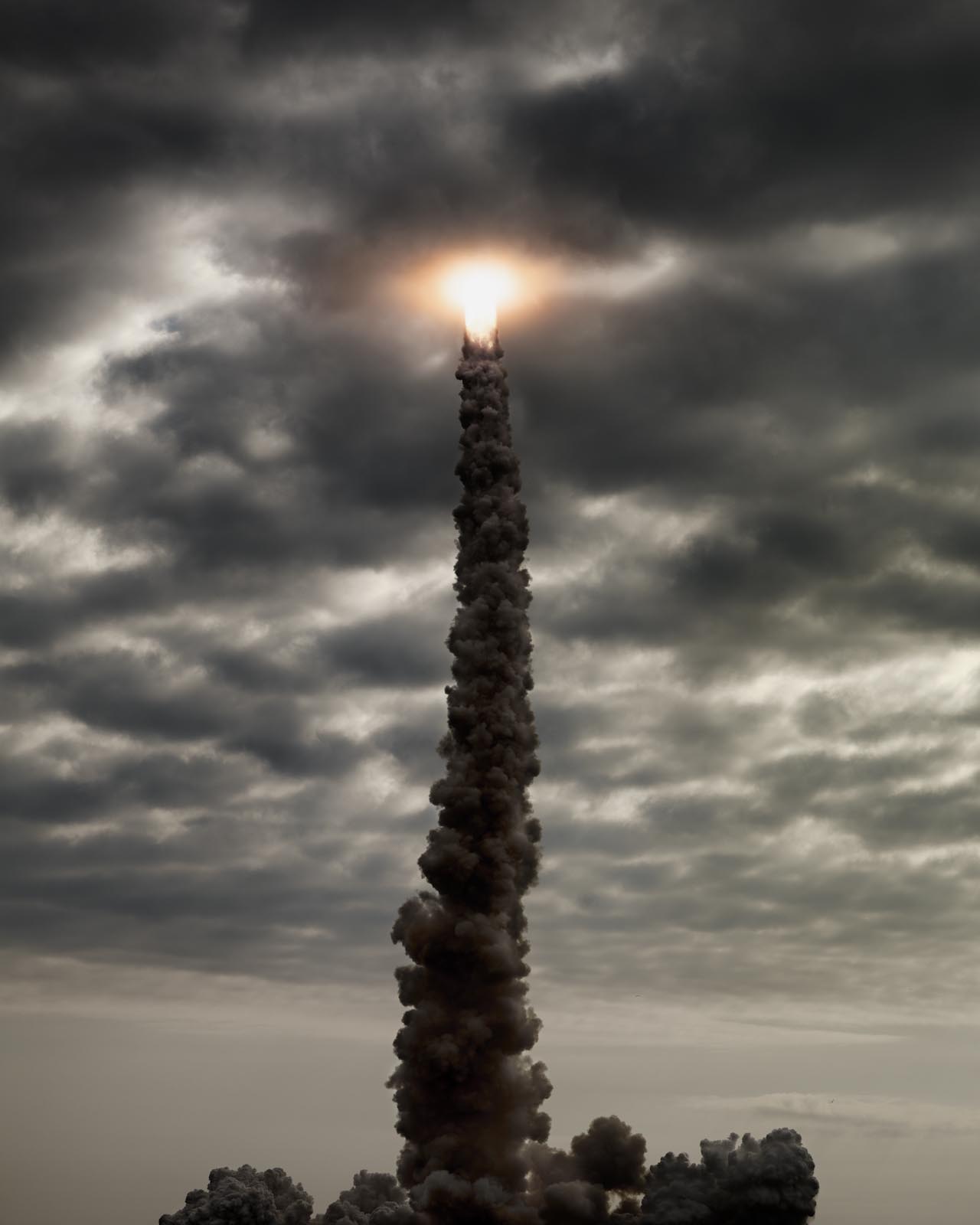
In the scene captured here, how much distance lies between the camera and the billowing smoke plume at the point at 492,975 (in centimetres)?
14188

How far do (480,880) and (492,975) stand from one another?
8.12 meters

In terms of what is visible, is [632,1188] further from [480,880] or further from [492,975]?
[480,880]

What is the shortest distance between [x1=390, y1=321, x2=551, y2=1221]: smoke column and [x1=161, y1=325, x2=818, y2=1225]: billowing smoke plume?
14 centimetres

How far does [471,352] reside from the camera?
14825cm

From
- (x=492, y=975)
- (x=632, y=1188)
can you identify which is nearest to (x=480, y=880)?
(x=492, y=975)

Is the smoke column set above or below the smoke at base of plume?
above

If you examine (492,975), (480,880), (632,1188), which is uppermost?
(480,880)

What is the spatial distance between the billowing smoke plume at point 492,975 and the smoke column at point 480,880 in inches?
5.6

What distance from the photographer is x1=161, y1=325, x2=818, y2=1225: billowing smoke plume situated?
142 metres

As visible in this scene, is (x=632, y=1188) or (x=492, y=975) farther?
(x=632, y=1188)

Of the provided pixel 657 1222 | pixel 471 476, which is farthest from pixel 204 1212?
pixel 471 476

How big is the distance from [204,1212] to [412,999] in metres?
42.6

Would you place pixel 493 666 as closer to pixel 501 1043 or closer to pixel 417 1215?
pixel 501 1043

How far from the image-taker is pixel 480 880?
146 m
